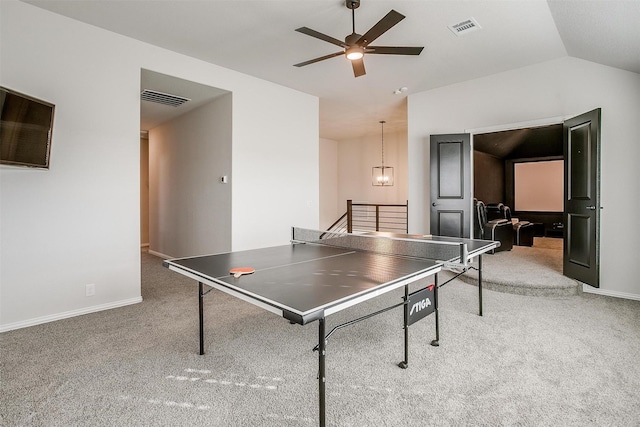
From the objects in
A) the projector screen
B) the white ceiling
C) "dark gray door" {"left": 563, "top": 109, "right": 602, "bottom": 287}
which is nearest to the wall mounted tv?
the white ceiling

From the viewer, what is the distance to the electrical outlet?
3.45 metres

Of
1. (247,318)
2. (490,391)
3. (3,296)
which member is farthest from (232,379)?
(3,296)

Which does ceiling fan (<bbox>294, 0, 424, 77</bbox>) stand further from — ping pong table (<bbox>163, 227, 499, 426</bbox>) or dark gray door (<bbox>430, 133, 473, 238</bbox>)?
dark gray door (<bbox>430, 133, 473, 238</bbox>)

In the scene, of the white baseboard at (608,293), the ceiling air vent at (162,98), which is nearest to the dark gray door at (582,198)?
the white baseboard at (608,293)

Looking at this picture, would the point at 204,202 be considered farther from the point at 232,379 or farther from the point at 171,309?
the point at 232,379

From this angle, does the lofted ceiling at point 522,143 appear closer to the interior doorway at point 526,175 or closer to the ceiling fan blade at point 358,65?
the interior doorway at point 526,175

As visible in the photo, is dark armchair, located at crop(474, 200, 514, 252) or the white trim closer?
dark armchair, located at crop(474, 200, 514, 252)

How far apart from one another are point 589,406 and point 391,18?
280 cm

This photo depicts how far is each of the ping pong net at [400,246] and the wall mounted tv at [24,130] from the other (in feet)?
7.71

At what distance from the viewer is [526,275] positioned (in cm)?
429

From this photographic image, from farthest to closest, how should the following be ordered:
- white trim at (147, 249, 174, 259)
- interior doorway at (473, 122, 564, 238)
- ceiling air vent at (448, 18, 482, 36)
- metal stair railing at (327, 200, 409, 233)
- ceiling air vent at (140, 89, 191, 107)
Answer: metal stair railing at (327, 200, 409, 233) < interior doorway at (473, 122, 564, 238) < white trim at (147, 249, 174, 259) < ceiling air vent at (140, 89, 191, 107) < ceiling air vent at (448, 18, 482, 36)

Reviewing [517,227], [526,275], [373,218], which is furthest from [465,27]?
[373,218]

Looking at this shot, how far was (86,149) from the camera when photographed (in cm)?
343

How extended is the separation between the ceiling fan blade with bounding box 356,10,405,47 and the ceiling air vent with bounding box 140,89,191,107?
10.8ft
